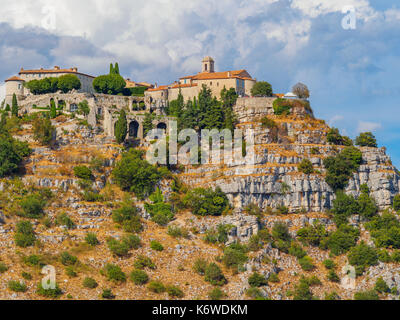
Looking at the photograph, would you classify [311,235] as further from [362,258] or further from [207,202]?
[207,202]

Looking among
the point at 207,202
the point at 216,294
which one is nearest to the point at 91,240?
the point at 216,294

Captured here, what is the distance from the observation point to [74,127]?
7775cm

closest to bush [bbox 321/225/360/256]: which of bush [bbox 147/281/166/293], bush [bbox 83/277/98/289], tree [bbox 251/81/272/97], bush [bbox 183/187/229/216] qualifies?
bush [bbox 183/187/229/216]

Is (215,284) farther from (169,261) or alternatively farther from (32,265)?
(32,265)

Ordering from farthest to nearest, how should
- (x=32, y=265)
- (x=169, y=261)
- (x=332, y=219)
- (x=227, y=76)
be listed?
(x=227, y=76)
(x=332, y=219)
(x=169, y=261)
(x=32, y=265)

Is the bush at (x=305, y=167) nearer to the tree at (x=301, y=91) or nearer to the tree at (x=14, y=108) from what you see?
the tree at (x=301, y=91)

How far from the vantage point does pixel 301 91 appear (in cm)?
8125

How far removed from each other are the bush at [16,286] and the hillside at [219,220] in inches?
16.0

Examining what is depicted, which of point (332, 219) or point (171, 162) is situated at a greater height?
point (171, 162)

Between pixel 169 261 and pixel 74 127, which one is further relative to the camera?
pixel 74 127

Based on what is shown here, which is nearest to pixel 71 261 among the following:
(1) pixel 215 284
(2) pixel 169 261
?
(2) pixel 169 261

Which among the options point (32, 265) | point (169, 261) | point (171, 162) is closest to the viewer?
point (32, 265)

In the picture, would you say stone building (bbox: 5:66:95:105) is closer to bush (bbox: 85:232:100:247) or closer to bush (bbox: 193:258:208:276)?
bush (bbox: 85:232:100:247)

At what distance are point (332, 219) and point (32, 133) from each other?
1345 inches
